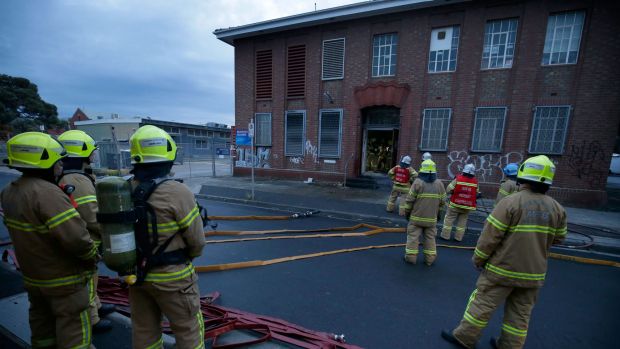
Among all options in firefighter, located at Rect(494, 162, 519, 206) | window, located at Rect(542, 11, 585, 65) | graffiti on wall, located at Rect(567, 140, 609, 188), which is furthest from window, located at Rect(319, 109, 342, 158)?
graffiti on wall, located at Rect(567, 140, 609, 188)

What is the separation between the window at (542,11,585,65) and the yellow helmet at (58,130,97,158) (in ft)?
44.3

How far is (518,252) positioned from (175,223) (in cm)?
293

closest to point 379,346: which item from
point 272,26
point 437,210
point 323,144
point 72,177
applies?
point 437,210

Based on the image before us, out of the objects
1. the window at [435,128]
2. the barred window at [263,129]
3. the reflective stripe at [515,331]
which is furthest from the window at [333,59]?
the reflective stripe at [515,331]

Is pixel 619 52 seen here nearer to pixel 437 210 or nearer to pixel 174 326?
pixel 437 210

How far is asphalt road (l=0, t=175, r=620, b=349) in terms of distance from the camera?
286 cm

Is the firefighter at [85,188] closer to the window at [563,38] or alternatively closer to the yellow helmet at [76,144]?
the yellow helmet at [76,144]

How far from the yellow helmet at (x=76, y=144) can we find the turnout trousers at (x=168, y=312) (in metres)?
1.99

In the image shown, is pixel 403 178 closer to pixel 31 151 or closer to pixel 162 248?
pixel 162 248

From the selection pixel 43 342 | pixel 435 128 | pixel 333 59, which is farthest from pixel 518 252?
pixel 333 59

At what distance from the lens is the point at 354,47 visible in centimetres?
1209

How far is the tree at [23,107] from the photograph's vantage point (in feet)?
74.4

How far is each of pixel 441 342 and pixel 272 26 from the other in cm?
1423

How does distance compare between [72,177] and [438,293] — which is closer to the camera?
[72,177]
